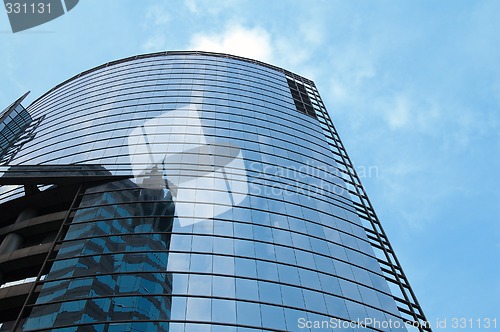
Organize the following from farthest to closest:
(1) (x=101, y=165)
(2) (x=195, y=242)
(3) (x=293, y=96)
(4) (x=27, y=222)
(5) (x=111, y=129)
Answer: (3) (x=293, y=96) < (5) (x=111, y=129) < (1) (x=101, y=165) < (4) (x=27, y=222) < (2) (x=195, y=242)

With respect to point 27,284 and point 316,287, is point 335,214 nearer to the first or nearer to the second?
point 316,287

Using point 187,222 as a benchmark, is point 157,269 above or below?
below

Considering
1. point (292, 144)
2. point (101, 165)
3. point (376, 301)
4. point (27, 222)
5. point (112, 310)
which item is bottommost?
point (112, 310)

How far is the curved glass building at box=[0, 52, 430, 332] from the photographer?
23.1 meters

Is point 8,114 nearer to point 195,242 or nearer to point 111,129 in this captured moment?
point 111,129

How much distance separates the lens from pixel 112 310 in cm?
2184

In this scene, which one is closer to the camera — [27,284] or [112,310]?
[112,310]

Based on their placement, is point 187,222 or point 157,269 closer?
point 157,269

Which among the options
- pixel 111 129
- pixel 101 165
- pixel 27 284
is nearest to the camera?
pixel 27 284

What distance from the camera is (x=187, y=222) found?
28.0m

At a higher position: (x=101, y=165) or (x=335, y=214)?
(x=101, y=165)

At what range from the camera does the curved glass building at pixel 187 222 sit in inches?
908

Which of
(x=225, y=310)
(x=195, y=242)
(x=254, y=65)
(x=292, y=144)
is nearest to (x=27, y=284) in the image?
(x=195, y=242)

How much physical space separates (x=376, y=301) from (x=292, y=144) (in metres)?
16.6
